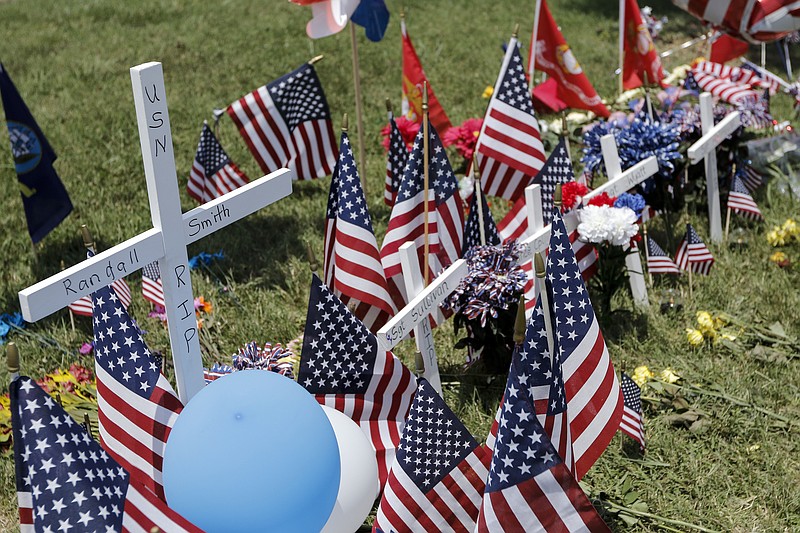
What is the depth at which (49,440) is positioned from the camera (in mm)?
2695

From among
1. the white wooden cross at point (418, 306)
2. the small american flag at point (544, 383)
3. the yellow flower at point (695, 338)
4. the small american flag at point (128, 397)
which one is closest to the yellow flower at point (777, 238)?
the yellow flower at point (695, 338)

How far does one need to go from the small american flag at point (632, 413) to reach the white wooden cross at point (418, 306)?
0.89m

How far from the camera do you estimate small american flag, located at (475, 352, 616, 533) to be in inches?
108

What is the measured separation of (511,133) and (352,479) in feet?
8.98

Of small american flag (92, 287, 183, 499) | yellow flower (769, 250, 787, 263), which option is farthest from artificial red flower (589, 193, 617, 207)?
small american flag (92, 287, 183, 499)

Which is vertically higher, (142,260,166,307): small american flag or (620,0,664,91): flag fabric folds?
(620,0,664,91): flag fabric folds

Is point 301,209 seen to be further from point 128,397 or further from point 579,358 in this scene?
point 579,358

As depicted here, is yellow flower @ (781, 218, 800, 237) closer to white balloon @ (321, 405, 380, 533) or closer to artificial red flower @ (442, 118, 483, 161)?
artificial red flower @ (442, 118, 483, 161)

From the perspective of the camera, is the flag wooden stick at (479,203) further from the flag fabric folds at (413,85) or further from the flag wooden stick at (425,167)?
the flag fabric folds at (413,85)

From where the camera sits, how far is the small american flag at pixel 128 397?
11.0ft

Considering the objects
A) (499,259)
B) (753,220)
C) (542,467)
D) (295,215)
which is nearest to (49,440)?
(542,467)

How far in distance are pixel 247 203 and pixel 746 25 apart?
15.8ft

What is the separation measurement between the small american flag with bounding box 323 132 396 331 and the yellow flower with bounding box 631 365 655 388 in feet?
4.60

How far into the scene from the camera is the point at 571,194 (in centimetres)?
487
